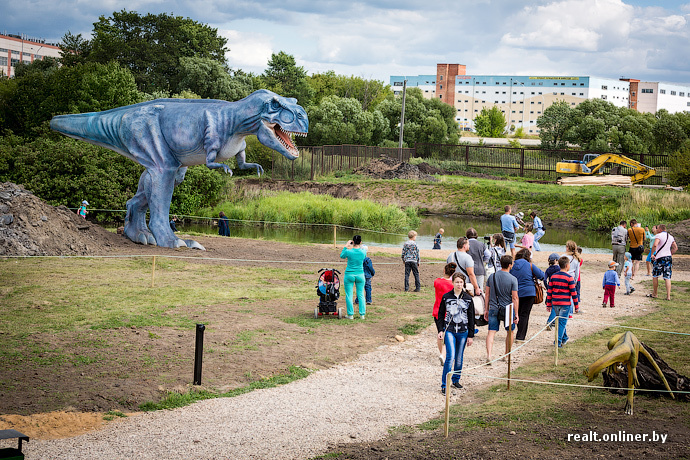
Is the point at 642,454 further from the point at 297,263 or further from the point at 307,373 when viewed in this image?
the point at 297,263


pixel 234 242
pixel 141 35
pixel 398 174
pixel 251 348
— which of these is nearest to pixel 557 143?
pixel 398 174

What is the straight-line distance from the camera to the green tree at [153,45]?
178ft

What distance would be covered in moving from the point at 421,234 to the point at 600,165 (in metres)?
20.2

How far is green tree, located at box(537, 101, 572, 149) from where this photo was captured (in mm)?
63594

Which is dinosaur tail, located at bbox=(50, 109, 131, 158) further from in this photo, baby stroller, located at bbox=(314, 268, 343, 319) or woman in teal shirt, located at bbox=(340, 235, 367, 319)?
woman in teal shirt, located at bbox=(340, 235, 367, 319)

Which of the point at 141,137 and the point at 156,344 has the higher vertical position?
the point at 141,137

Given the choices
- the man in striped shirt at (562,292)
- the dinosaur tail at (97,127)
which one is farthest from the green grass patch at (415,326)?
the dinosaur tail at (97,127)

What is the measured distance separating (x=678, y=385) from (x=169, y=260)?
13314 millimetres

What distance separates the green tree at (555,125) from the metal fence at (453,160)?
422 centimetres

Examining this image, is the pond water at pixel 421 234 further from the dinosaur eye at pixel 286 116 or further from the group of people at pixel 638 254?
the dinosaur eye at pixel 286 116

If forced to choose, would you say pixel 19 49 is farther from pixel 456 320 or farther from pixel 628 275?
pixel 456 320

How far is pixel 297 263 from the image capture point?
63.6 feet

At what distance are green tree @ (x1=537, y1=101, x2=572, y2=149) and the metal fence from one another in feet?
13.9

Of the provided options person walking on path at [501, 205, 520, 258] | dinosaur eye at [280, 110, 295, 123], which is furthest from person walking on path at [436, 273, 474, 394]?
dinosaur eye at [280, 110, 295, 123]
